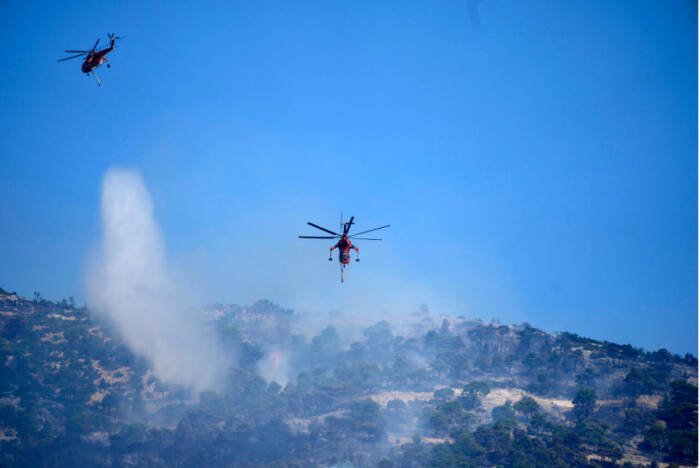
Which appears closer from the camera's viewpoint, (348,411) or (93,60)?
(93,60)

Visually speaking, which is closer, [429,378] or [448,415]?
[448,415]

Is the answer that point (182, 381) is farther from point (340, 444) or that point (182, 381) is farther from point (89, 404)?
point (340, 444)

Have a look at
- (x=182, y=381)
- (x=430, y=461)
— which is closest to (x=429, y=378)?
(x=430, y=461)

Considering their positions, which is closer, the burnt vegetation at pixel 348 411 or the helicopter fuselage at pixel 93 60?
the helicopter fuselage at pixel 93 60

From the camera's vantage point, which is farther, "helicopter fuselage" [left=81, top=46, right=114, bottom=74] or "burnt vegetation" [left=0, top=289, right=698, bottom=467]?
"burnt vegetation" [left=0, top=289, right=698, bottom=467]

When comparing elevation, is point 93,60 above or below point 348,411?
above

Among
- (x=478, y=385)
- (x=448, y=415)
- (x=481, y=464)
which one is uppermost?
(x=478, y=385)

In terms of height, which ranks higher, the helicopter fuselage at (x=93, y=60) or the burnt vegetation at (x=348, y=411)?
the helicopter fuselage at (x=93, y=60)

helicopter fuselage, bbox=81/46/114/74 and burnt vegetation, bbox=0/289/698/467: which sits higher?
helicopter fuselage, bbox=81/46/114/74
